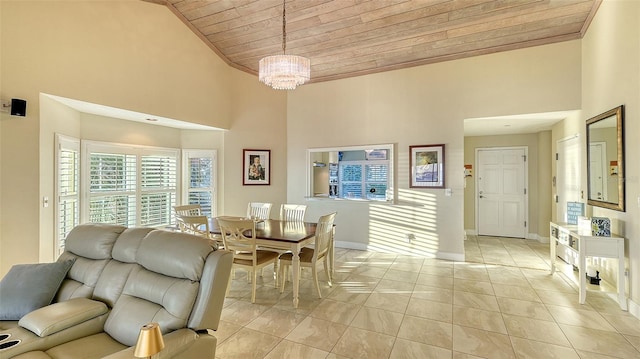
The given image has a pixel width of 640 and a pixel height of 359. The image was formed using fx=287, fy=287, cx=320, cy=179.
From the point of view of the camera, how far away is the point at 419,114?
16.3 feet

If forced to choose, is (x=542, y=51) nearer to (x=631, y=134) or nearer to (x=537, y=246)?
(x=631, y=134)

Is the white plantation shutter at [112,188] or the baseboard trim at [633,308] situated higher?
the white plantation shutter at [112,188]

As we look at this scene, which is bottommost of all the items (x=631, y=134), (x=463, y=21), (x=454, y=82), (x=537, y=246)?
(x=537, y=246)

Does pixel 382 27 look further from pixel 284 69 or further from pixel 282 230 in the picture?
pixel 282 230

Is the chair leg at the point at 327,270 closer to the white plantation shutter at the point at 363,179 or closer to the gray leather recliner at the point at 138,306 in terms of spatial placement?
the gray leather recliner at the point at 138,306

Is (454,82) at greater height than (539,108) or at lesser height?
greater

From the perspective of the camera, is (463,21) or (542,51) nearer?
(463,21)

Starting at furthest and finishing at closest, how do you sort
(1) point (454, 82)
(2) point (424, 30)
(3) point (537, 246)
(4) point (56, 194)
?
(3) point (537, 246) → (1) point (454, 82) → (2) point (424, 30) → (4) point (56, 194)

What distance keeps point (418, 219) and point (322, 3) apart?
3.67 m

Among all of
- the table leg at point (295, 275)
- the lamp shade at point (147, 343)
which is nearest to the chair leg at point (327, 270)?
the table leg at point (295, 275)

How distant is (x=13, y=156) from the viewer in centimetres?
290

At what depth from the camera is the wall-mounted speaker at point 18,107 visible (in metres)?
2.83

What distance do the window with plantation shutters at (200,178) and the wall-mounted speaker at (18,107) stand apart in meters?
2.66

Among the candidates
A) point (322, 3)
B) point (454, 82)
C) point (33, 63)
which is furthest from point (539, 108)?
point (33, 63)
